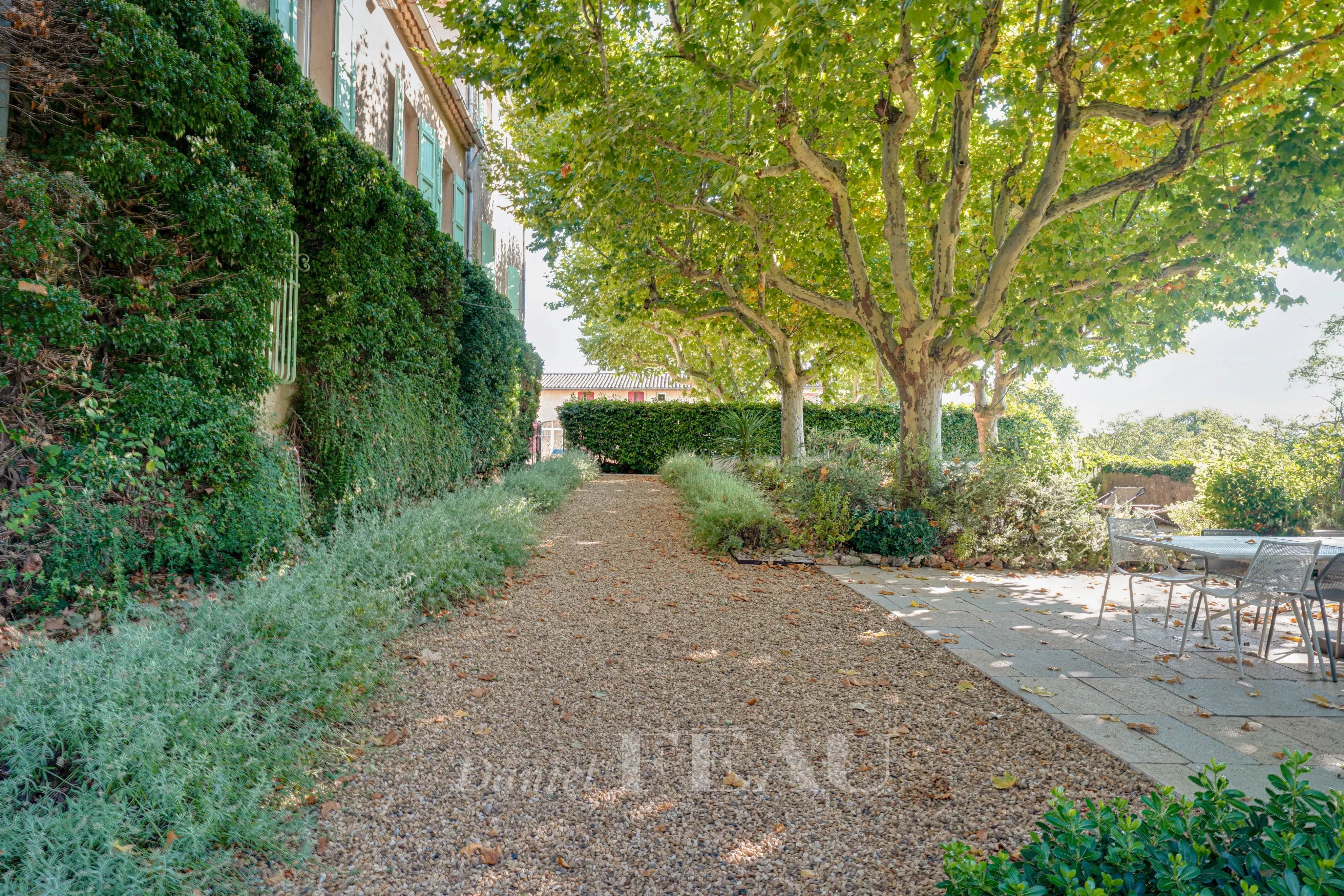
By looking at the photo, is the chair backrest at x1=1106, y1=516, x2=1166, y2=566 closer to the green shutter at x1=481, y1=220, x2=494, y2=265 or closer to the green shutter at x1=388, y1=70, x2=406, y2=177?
the green shutter at x1=388, y1=70, x2=406, y2=177

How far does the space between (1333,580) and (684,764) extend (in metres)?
4.19

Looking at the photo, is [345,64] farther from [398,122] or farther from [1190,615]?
[1190,615]

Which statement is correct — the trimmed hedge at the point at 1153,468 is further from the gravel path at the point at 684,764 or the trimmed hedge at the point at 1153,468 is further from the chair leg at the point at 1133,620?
the gravel path at the point at 684,764

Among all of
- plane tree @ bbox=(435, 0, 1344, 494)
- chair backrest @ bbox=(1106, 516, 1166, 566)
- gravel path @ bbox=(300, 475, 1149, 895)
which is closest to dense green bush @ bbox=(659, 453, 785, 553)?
plane tree @ bbox=(435, 0, 1344, 494)

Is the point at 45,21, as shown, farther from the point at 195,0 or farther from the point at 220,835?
the point at 220,835

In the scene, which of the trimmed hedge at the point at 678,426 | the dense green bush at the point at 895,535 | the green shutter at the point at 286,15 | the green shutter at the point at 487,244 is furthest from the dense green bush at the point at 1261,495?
the green shutter at the point at 487,244

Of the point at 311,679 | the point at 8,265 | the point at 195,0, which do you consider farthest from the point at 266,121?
the point at 311,679

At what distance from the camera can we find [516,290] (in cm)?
1692

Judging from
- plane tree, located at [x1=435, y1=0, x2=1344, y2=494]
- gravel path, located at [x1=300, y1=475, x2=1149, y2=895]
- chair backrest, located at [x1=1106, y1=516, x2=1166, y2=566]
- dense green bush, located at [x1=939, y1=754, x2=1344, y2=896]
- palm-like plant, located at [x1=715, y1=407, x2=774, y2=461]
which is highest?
plane tree, located at [x1=435, y1=0, x2=1344, y2=494]

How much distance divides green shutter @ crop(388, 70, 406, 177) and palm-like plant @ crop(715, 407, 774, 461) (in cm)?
873

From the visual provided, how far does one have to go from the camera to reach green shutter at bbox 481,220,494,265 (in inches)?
532

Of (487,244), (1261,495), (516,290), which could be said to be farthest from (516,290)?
(1261,495)

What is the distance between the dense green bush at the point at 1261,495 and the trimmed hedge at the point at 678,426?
8.36 metres

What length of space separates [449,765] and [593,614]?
7.65 feet
